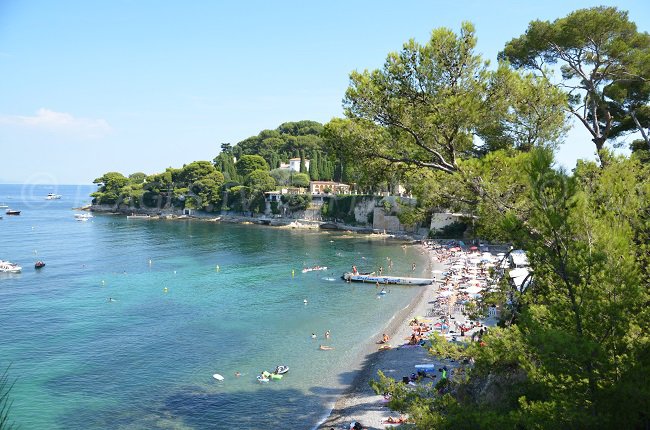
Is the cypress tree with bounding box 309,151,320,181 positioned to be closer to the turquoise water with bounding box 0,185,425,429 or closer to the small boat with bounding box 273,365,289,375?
the turquoise water with bounding box 0,185,425,429

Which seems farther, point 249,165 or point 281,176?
point 249,165

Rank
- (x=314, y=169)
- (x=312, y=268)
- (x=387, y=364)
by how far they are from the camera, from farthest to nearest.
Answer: (x=314, y=169) < (x=312, y=268) < (x=387, y=364)

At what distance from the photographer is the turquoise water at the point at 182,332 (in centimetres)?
1770

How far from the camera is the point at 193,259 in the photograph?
49625 mm

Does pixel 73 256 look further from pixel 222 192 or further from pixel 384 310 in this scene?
pixel 222 192

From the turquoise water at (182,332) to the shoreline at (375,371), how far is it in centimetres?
58

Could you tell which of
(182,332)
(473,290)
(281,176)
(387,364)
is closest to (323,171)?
(281,176)

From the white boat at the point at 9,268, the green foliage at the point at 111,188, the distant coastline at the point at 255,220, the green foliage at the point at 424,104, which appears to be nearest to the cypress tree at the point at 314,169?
the distant coastline at the point at 255,220

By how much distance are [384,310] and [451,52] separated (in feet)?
74.0

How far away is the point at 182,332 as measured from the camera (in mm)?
26281

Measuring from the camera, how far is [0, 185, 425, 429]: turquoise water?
17.7 m

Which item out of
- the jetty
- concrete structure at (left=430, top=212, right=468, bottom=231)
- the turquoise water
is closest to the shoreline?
the turquoise water

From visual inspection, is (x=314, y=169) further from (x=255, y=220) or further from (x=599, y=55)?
(x=599, y=55)

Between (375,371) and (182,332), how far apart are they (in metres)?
11.7
